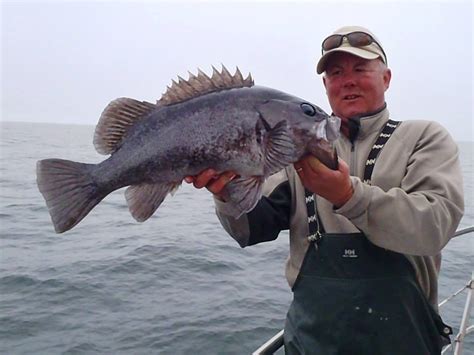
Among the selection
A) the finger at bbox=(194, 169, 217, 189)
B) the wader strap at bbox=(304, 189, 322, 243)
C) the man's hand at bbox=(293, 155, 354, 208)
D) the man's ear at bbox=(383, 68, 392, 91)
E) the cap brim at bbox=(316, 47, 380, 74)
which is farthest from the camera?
the man's ear at bbox=(383, 68, 392, 91)

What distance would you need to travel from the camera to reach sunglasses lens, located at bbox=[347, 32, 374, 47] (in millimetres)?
2960

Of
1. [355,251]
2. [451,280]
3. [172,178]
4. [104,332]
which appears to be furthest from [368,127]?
[451,280]

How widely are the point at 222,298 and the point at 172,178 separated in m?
5.31

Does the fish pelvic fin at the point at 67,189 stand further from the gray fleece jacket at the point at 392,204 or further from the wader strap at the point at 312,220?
the wader strap at the point at 312,220

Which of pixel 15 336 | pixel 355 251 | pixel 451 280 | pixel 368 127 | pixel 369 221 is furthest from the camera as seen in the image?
pixel 451 280

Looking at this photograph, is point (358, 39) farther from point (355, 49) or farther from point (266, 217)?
point (266, 217)

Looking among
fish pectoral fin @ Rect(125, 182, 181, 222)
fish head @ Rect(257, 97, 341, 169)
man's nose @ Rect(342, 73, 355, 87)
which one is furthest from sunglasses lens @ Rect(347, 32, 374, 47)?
fish pectoral fin @ Rect(125, 182, 181, 222)

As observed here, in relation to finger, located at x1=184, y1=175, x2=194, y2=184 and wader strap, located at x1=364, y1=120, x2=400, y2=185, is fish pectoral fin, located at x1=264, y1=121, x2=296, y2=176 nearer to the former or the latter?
finger, located at x1=184, y1=175, x2=194, y2=184

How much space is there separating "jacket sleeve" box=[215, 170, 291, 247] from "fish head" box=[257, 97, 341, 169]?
2.18ft

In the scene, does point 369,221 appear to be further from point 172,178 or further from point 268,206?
point 172,178

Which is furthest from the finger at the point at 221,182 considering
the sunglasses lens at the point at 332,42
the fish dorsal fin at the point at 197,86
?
the sunglasses lens at the point at 332,42

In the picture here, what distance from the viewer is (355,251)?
2.62 meters

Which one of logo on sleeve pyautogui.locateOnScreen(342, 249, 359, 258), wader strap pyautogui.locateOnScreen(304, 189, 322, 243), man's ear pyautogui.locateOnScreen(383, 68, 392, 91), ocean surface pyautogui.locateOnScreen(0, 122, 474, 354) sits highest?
man's ear pyautogui.locateOnScreen(383, 68, 392, 91)

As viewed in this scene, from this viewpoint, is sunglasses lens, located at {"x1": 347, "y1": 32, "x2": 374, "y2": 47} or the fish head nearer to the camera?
the fish head
